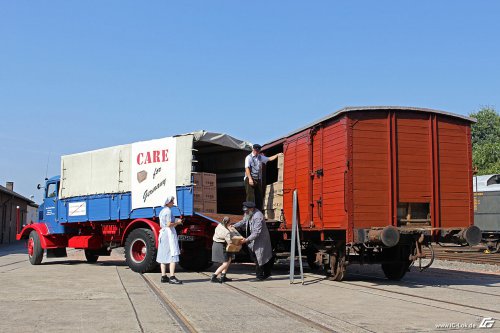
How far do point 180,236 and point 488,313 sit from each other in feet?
23.6

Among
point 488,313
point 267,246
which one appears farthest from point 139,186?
point 488,313

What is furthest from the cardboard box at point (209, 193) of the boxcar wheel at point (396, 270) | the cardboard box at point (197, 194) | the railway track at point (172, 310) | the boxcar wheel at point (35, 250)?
the boxcar wheel at point (35, 250)

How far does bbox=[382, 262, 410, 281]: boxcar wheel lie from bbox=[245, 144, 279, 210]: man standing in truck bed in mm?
3333

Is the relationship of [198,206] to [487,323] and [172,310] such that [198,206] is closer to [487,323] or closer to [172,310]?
[172,310]

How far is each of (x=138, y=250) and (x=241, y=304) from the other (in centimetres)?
571

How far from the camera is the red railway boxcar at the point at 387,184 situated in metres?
10.2

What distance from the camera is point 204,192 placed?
1265 centimetres

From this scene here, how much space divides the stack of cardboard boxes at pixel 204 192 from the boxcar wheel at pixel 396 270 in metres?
4.29

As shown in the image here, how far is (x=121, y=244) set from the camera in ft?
45.6

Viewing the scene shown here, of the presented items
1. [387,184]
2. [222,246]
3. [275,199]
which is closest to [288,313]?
[222,246]

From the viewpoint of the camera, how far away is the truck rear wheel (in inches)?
490

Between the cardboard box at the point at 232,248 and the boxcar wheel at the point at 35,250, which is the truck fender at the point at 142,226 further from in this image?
the boxcar wheel at the point at 35,250

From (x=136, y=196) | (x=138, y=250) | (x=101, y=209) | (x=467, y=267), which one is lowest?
(x=467, y=267)

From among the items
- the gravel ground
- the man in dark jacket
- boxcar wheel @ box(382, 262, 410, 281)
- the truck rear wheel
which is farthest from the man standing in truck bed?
the gravel ground
